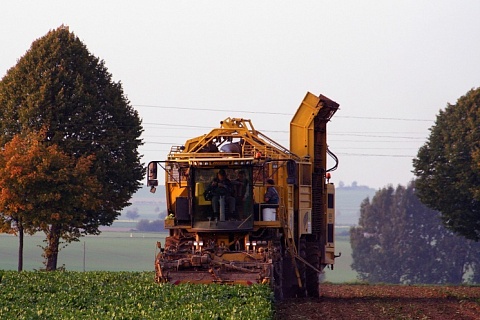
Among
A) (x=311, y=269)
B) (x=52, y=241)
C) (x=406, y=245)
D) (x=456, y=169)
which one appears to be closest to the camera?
(x=311, y=269)

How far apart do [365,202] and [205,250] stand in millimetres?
104525

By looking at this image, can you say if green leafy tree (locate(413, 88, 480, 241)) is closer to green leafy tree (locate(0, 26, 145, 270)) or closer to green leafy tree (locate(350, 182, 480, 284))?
green leafy tree (locate(0, 26, 145, 270))

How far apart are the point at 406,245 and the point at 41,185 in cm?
7492

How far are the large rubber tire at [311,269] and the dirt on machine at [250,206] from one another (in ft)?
0.10

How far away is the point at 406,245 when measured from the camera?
388 feet

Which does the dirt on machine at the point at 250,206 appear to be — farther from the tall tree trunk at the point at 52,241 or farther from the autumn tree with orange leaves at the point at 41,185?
the tall tree trunk at the point at 52,241

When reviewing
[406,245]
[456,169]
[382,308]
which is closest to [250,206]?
[382,308]

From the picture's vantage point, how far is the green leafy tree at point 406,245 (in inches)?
4247

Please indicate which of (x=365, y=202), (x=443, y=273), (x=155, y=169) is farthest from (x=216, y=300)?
(x=365, y=202)

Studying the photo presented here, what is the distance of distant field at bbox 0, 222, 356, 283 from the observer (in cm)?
10703

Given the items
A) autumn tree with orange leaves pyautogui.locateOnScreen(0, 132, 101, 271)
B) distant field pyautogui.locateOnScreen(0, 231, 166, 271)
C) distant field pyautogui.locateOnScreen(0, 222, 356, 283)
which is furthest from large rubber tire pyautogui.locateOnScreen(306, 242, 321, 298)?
distant field pyautogui.locateOnScreen(0, 231, 166, 271)

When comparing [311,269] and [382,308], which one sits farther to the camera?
[311,269]

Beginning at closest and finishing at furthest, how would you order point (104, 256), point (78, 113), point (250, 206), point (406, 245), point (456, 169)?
point (250, 206) → point (78, 113) → point (456, 169) → point (406, 245) → point (104, 256)

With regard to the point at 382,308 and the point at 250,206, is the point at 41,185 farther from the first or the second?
the point at 382,308
